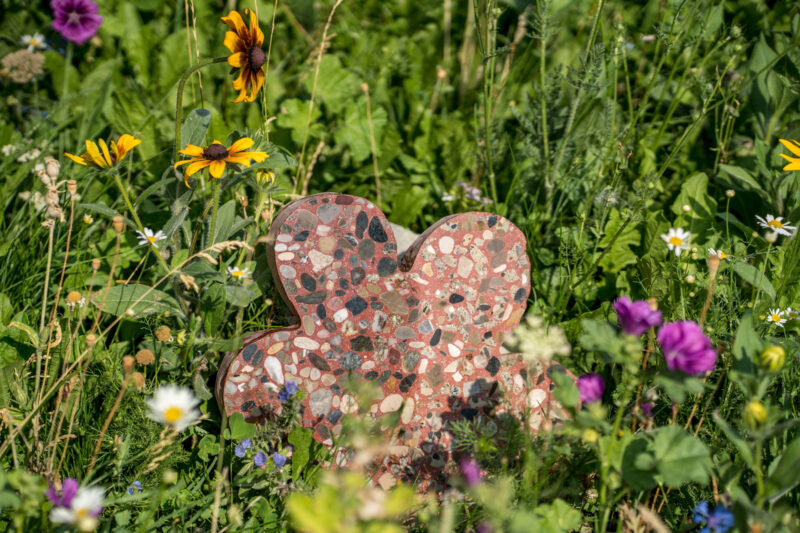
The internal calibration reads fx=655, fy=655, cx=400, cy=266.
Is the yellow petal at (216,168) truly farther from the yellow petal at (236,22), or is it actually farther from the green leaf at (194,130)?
the yellow petal at (236,22)

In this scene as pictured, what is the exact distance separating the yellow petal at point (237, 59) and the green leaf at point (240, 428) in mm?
914

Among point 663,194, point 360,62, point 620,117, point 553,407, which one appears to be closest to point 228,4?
point 360,62

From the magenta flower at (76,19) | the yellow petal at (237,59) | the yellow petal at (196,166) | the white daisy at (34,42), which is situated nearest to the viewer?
the yellow petal at (196,166)

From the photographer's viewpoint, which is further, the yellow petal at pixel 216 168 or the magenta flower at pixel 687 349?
the yellow petal at pixel 216 168

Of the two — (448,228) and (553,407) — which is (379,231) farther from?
(553,407)

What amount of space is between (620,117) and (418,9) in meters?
1.44

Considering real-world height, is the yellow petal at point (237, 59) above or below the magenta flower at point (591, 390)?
above

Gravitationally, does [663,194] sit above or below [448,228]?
below

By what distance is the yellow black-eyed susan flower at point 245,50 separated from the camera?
68.5 inches

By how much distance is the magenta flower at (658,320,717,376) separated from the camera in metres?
1.25

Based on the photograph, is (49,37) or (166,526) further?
(49,37)

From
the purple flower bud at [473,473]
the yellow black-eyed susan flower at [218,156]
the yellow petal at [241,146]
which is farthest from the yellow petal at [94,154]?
the purple flower bud at [473,473]

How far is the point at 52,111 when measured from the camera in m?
2.65

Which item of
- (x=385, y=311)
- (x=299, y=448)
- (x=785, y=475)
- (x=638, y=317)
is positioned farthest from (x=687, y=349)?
(x=299, y=448)
